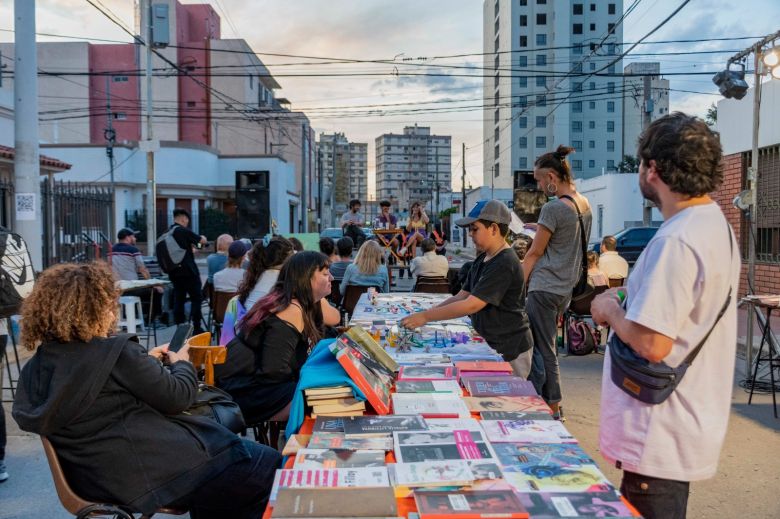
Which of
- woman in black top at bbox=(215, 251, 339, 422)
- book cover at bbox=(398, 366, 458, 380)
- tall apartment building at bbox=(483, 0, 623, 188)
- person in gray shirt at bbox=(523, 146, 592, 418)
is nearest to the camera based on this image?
book cover at bbox=(398, 366, 458, 380)

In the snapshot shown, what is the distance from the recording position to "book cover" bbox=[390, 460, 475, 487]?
1837 mm

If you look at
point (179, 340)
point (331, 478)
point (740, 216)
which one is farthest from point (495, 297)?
point (740, 216)

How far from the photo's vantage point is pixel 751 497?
393 centimetres

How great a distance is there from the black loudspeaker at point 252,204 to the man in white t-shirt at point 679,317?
18.1m

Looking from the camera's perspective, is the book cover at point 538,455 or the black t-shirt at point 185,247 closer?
the book cover at point 538,455

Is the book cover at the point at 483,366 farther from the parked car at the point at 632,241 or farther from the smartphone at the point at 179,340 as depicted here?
the parked car at the point at 632,241

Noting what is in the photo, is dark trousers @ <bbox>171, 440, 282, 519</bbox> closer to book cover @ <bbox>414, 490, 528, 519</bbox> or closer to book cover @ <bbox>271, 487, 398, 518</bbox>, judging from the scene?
book cover @ <bbox>271, 487, 398, 518</bbox>

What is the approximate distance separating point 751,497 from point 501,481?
295 cm

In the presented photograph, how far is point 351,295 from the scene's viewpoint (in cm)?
775

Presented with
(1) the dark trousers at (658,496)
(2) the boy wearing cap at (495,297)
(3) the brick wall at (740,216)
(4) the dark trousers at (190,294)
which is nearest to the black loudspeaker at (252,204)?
(4) the dark trousers at (190,294)

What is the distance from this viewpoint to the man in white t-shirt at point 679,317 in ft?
5.97

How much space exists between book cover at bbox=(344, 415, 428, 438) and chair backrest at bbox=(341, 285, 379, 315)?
5.23m

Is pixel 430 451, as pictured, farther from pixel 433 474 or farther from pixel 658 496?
pixel 658 496

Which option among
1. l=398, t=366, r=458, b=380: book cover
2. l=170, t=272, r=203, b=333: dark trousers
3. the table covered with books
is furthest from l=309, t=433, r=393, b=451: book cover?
l=170, t=272, r=203, b=333: dark trousers
